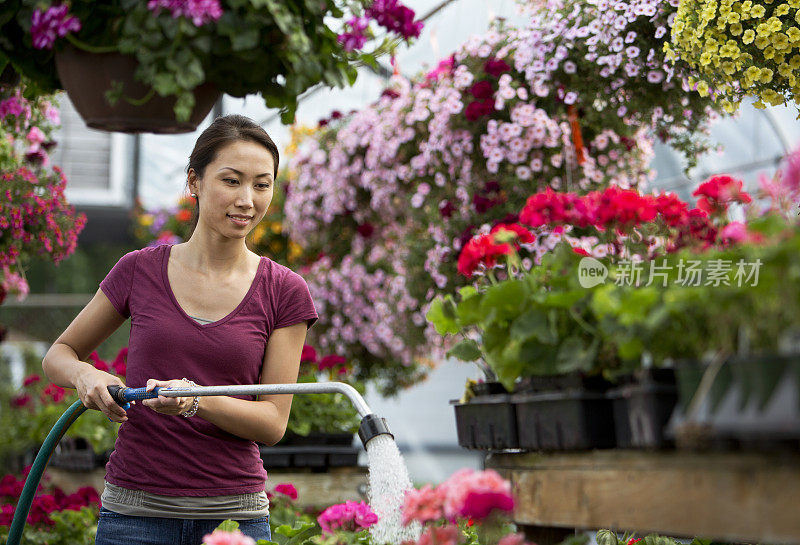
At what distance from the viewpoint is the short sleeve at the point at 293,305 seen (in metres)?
1.77

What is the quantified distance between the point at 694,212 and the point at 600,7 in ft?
4.72

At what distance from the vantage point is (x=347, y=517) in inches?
57.7

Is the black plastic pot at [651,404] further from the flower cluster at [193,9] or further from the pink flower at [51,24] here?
the pink flower at [51,24]

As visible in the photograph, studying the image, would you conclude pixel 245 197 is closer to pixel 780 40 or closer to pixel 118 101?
pixel 118 101

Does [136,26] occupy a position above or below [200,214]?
above

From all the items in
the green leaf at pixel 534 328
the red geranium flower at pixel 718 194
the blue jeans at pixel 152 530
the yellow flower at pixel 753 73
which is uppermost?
→ the yellow flower at pixel 753 73

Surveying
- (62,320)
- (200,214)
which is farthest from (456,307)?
(62,320)

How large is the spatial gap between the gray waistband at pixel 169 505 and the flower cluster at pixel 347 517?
271 mm

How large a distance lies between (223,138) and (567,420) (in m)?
0.96

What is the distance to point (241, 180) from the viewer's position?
1700 millimetres

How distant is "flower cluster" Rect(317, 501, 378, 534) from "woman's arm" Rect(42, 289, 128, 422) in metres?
0.40

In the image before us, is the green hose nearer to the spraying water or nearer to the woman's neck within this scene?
the woman's neck

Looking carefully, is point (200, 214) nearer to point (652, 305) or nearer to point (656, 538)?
point (652, 305)

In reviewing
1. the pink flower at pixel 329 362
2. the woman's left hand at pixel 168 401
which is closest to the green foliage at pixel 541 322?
the woman's left hand at pixel 168 401
